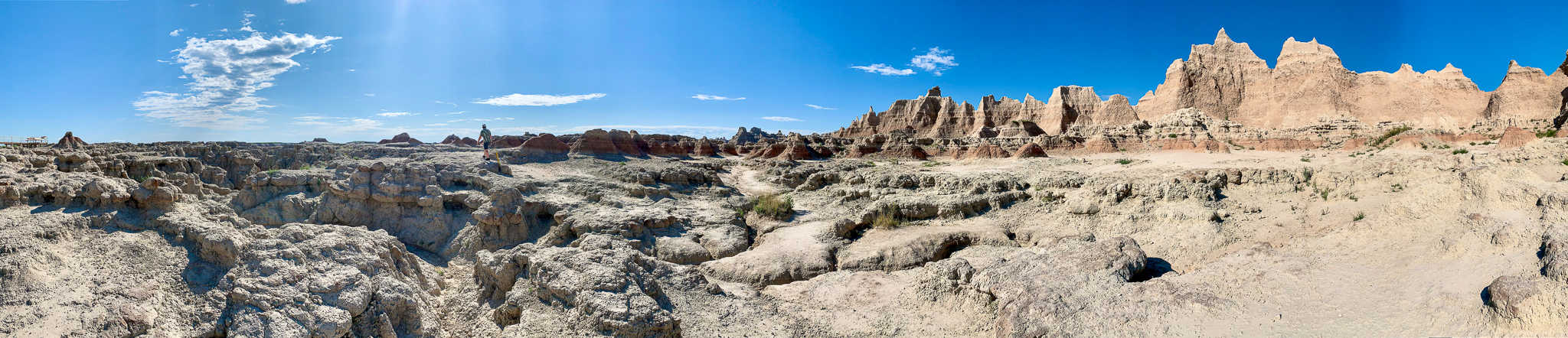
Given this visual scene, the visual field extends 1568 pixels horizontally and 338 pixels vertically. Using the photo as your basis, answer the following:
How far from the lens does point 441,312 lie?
594 cm

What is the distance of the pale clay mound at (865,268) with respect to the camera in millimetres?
A: 4141

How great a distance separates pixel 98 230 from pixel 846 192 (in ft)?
41.5

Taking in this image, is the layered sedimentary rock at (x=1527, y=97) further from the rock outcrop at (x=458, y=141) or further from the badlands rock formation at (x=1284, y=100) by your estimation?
the rock outcrop at (x=458, y=141)

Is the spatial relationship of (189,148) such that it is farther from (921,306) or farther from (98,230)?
(921,306)

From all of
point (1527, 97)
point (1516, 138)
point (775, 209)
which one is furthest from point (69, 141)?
point (1527, 97)

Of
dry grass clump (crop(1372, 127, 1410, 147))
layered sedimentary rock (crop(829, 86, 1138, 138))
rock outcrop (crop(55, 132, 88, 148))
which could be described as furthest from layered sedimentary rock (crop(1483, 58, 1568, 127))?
rock outcrop (crop(55, 132, 88, 148))

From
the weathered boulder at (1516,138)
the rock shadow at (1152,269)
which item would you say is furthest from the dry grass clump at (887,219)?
the weathered boulder at (1516,138)

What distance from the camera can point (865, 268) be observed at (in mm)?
7953

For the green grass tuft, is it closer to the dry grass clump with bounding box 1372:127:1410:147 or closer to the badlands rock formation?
the dry grass clump with bounding box 1372:127:1410:147

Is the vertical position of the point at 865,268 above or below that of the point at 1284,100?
below

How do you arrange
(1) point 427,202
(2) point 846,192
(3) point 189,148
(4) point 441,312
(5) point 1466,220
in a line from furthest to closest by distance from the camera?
(3) point 189,148 < (2) point 846,192 < (1) point 427,202 < (4) point 441,312 < (5) point 1466,220

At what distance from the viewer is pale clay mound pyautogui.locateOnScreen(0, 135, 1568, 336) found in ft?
13.6

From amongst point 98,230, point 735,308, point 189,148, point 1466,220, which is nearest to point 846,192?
point 735,308

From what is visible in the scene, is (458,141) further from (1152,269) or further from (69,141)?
(1152,269)
